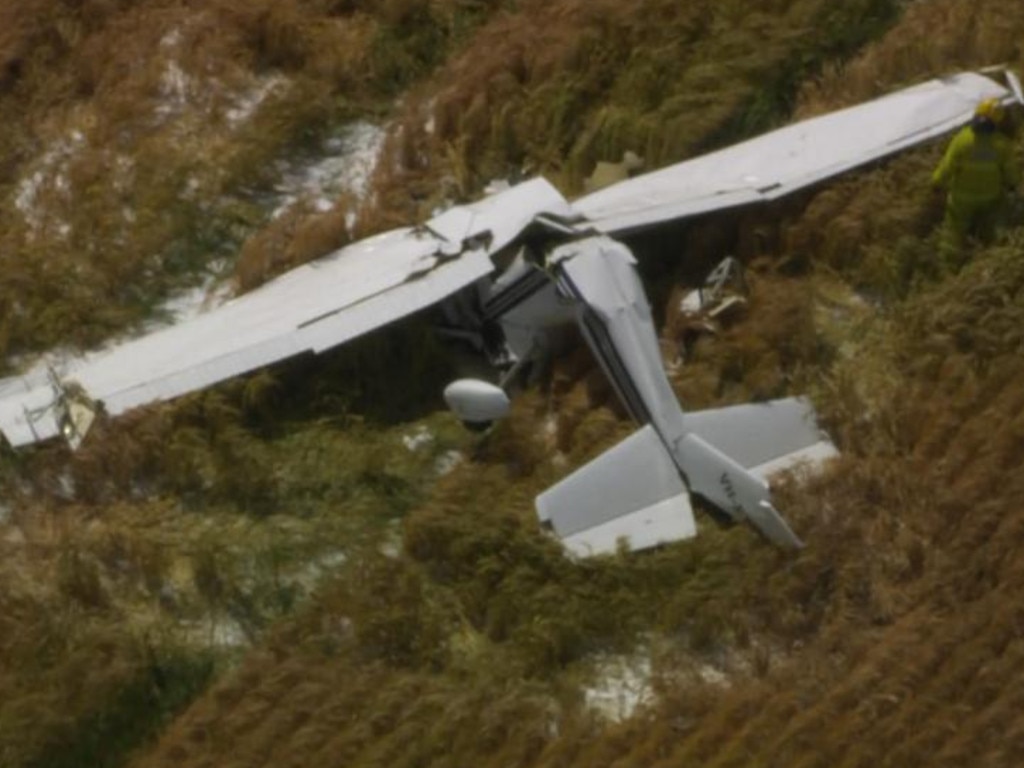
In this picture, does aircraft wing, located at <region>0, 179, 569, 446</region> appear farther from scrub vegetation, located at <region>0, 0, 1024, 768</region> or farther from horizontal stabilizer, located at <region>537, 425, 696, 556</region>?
horizontal stabilizer, located at <region>537, 425, 696, 556</region>

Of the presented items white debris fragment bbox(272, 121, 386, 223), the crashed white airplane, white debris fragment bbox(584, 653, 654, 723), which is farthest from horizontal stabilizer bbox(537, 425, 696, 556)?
white debris fragment bbox(272, 121, 386, 223)

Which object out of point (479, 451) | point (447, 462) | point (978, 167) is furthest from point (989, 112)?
point (447, 462)

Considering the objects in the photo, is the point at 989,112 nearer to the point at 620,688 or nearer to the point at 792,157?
the point at 792,157

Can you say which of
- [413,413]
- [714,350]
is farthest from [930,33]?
[413,413]

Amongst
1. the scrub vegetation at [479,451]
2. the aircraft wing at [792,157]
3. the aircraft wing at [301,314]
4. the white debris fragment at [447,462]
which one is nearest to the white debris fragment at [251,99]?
the scrub vegetation at [479,451]

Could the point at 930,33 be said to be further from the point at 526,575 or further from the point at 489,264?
the point at 526,575

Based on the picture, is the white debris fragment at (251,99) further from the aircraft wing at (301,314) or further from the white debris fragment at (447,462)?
the white debris fragment at (447,462)
